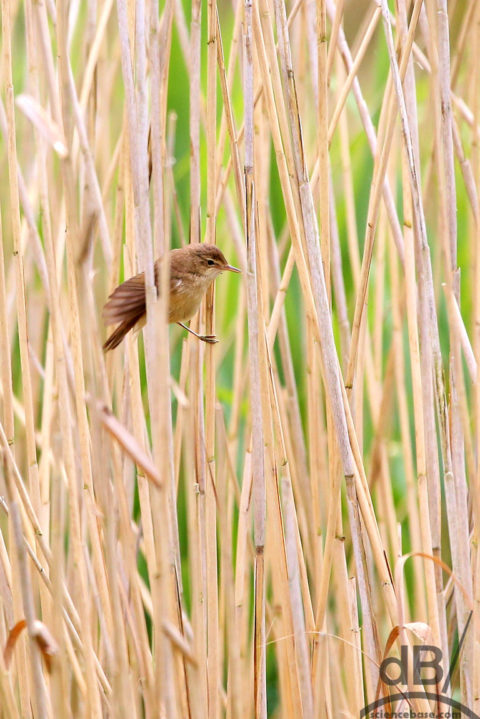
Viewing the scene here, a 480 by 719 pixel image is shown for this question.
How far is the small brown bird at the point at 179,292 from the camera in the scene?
119 centimetres

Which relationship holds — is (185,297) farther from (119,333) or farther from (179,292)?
(119,333)

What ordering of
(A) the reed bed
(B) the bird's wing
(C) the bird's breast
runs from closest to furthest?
(A) the reed bed < (B) the bird's wing < (C) the bird's breast

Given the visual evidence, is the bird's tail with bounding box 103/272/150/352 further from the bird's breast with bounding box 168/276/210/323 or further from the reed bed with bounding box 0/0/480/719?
the bird's breast with bounding box 168/276/210/323

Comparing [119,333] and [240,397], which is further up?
[119,333]

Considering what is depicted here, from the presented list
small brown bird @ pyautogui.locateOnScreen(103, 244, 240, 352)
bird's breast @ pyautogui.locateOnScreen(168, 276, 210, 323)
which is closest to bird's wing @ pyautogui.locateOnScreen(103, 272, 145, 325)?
small brown bird @ pyautogui.locateOnScreen(103, 244, 240, 352)

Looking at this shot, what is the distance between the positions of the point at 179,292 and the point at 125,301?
26 cm

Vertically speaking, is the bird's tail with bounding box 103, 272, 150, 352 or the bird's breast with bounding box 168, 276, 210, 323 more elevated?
the bird's breast with bounding box 168, 276, 210, 323

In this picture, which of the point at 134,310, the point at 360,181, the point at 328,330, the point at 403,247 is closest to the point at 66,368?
the point at 134,310

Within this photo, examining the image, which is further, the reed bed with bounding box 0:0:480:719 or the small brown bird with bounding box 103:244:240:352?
the small brown bird with bounding box 103:244:240:352

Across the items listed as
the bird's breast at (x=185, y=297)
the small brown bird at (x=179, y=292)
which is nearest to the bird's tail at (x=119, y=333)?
the small brown bird at (x=179, y=292)

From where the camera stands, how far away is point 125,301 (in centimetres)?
120

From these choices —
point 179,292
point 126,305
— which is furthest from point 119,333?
point 179,292

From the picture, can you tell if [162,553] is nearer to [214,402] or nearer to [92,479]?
[214,402]

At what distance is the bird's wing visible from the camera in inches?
46.2
